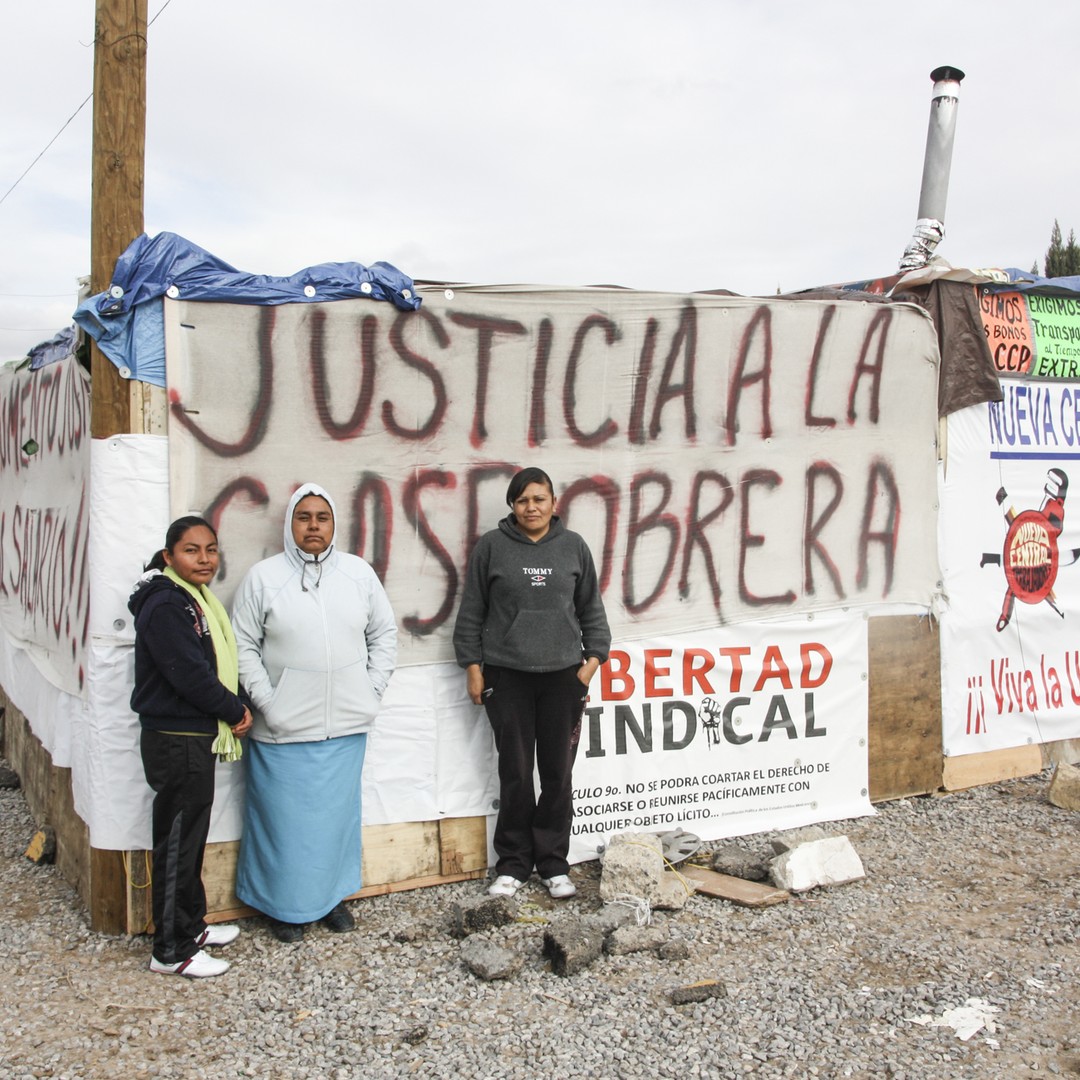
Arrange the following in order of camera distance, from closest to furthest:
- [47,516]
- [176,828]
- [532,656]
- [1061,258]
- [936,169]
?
[176,828] < [532,656] < [47,516] < [936,169] < [1061,258]

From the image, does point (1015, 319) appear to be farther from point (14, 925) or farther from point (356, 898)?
point (14, 925)

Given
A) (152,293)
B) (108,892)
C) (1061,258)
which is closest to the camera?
(152,293)

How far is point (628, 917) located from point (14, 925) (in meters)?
2.71

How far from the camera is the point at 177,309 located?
15.0ft

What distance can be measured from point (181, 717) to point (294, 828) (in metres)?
0.75

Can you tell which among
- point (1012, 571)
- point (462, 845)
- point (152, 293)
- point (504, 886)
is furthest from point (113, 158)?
point (1012, 571)

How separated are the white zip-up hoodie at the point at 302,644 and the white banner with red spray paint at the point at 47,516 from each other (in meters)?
0.78

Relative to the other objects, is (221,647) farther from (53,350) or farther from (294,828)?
(53,350)

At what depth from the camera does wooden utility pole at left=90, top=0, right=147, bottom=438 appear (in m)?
4.52

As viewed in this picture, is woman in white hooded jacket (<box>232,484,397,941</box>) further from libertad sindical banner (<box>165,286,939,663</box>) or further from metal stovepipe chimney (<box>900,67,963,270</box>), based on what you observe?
metal stovepipe chimney (<box>900,67,963,270</box>)

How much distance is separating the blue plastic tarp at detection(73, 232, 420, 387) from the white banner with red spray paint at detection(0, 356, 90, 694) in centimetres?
40

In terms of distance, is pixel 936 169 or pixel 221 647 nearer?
pixel 221 647

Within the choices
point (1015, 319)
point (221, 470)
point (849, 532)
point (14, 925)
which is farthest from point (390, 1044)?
point (1015, 319)

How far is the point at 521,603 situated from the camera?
498 centimetres
